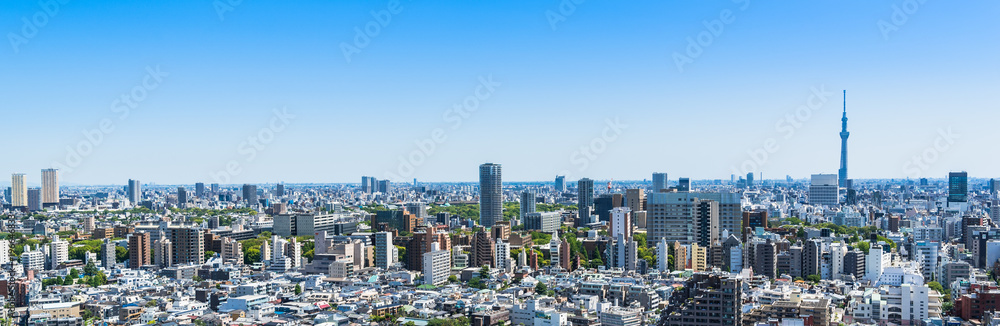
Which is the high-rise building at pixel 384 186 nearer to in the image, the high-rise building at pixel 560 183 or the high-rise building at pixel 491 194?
the high-rise building at pixel 560 183

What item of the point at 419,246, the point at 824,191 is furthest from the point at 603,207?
the point at 824,191

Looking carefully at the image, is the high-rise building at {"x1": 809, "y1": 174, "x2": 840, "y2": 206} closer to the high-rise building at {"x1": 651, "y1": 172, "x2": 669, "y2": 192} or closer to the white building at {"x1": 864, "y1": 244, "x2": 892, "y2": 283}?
the high-rise building at {"x1": 651, "y1": 172, "x2": 669, "y2": 192}

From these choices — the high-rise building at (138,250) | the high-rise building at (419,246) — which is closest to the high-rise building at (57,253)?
the high-rise building at (138,250)

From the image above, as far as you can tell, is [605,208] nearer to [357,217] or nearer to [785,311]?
[357,217]

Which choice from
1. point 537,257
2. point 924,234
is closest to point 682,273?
point 537,257

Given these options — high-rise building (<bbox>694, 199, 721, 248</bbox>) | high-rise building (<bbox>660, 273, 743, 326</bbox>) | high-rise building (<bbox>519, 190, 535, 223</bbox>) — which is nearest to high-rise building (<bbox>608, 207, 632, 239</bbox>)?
high-rise building (<bbox>694, 199, 721, 248</bbox>)

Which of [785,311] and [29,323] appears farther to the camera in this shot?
[29,323]
